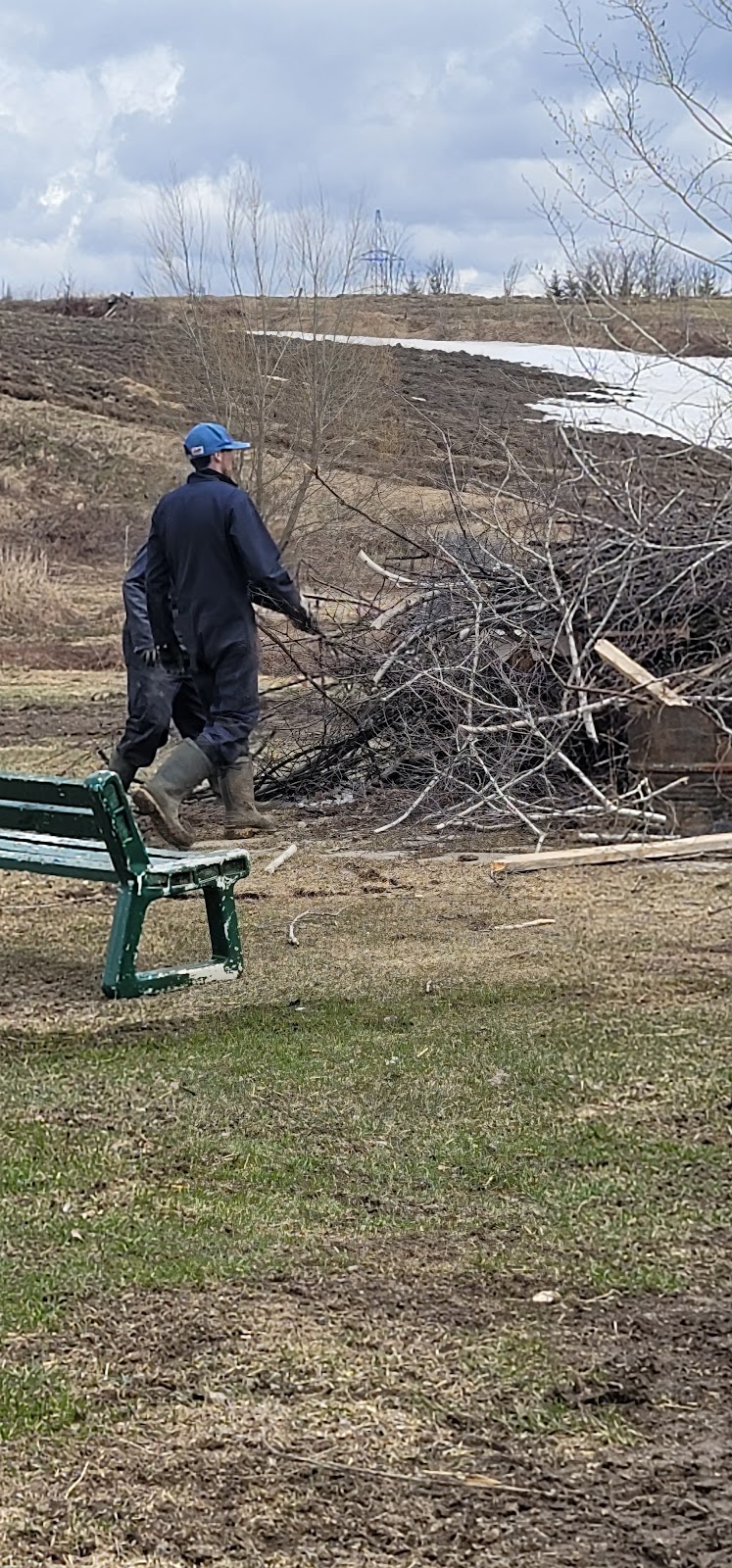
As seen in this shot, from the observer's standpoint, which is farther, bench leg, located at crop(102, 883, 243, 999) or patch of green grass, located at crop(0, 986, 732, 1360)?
bench leg, located at crop(102, 883, 243, 999)

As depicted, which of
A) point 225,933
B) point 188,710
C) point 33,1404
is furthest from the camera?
point 188,710

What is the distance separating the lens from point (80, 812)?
578cm

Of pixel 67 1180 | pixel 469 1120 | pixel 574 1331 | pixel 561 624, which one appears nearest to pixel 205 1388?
pixel 574 1331

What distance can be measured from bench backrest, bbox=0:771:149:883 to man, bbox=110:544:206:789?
9.24 feet

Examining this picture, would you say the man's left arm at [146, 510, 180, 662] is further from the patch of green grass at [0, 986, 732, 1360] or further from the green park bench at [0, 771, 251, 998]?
the patch of green grass at [0, 986, 732, 1360]

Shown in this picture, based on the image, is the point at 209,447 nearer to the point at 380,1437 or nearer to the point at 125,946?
the point at 125,946

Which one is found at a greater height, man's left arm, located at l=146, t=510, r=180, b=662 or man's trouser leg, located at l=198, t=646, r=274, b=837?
man's left arm, located at l=146, t=510, r=180, b=662

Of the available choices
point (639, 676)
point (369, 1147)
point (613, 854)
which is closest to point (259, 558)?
point (639, 676)

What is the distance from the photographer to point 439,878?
311 inches

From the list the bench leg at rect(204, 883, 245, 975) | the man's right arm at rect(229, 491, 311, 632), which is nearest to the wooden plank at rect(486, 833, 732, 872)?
the man's right arm at rect(229, 491, 311, 632)

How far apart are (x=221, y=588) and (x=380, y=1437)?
234 inches

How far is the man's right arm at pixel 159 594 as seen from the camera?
8859 mm

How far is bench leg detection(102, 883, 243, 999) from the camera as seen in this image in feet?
19.0

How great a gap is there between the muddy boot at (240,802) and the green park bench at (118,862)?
2.64 metres
